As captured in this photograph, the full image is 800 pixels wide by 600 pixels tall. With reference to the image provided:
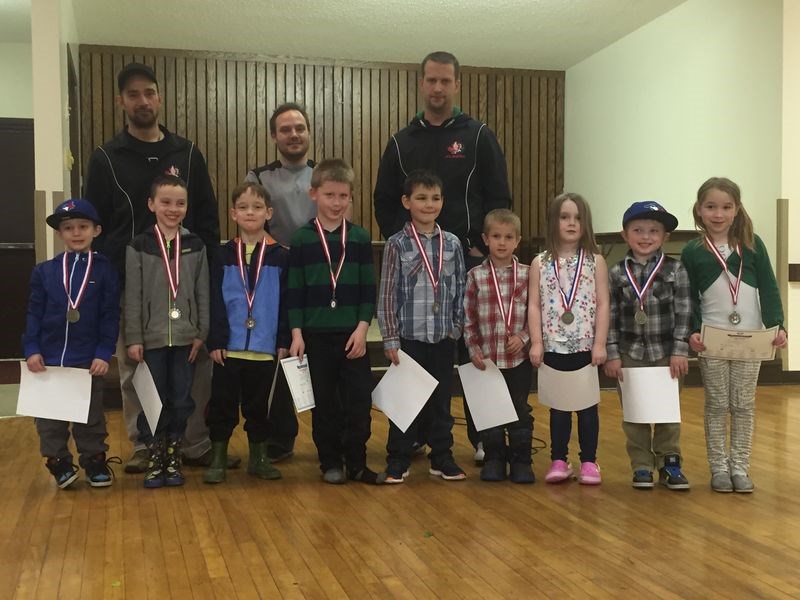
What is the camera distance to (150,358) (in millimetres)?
3471

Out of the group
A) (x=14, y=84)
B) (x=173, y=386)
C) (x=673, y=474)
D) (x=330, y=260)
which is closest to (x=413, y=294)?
(x=330, y=260)

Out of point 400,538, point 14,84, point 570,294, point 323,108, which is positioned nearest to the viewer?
point 400,538

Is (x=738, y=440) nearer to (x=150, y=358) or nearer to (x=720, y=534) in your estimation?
(x=720, y=534)

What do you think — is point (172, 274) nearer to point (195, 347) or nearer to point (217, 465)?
point (195, 347)

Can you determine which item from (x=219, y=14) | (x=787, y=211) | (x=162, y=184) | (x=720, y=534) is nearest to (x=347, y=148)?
(x=219, y=14)

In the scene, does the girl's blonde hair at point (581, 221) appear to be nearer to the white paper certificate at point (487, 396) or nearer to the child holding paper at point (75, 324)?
the white paper certificate at point (487, 396)

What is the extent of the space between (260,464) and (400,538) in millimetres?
1005

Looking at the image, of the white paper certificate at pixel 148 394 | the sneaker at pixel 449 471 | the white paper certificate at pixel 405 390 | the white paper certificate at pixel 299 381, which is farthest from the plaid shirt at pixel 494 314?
the white paper certificate at pixel 148 394

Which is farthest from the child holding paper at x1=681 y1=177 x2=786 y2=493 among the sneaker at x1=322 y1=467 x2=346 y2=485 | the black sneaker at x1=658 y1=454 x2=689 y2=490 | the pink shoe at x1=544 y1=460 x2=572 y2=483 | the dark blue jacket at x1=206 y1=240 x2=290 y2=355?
the dark blue jacket at x1=206 y1=240 x2=290 y2=355

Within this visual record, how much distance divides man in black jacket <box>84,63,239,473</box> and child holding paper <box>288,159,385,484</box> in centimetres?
49

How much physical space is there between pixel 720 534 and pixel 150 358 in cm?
216

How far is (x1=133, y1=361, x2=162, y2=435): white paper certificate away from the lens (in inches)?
133

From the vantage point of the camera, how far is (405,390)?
3.43 meters

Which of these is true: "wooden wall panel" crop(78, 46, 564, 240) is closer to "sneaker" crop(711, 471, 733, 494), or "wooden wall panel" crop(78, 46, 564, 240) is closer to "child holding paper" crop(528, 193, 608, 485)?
"child holding paper" crop(528, 193, 608, 485)
